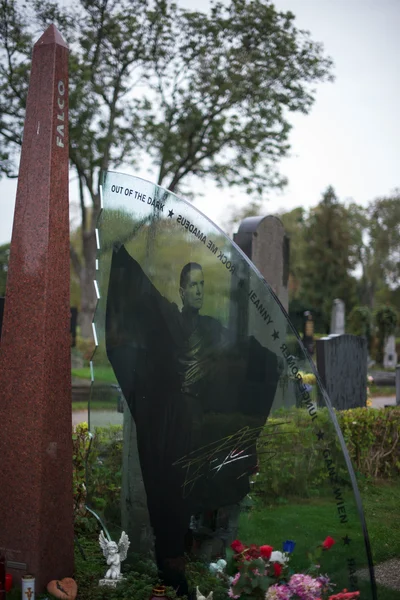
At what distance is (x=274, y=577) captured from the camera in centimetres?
372

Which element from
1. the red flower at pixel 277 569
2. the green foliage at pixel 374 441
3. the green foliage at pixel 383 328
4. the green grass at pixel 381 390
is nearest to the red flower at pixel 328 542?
the red flower at pixel 277 569

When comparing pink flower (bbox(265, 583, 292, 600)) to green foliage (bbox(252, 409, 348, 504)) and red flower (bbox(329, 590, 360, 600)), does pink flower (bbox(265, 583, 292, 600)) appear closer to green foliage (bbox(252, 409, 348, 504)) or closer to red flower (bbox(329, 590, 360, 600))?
red flower (bbox(329, 590, 360, 600))

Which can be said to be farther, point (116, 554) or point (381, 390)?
point (381, 390)

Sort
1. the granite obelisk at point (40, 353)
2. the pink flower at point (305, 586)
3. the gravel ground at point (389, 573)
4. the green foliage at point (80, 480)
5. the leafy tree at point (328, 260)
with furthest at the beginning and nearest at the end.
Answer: the leafy tree at point (328, 260) < the green foliage at point (80, 480) < the gravel ground at point (389, 573) < the granite obelisk at point (40, 353) < the pink flower at point (305, 586)

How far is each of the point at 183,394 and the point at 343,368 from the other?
6.25m

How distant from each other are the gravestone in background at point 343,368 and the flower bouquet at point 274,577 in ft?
19.0

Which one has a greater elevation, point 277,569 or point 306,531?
point 306,531

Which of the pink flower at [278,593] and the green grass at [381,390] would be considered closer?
the pink flower at [278,593]

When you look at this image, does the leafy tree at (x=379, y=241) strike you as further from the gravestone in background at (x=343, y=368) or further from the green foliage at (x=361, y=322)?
the gravestone in background at (x=343, y=368)

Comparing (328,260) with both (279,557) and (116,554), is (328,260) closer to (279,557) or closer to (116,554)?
(116,554)

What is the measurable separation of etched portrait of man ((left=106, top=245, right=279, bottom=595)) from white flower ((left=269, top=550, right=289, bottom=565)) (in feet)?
1.22

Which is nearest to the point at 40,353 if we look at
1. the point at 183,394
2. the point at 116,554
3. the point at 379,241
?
the point at 183,394

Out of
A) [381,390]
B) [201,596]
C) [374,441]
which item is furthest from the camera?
[381,390]

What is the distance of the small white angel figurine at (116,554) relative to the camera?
4.40 metres
